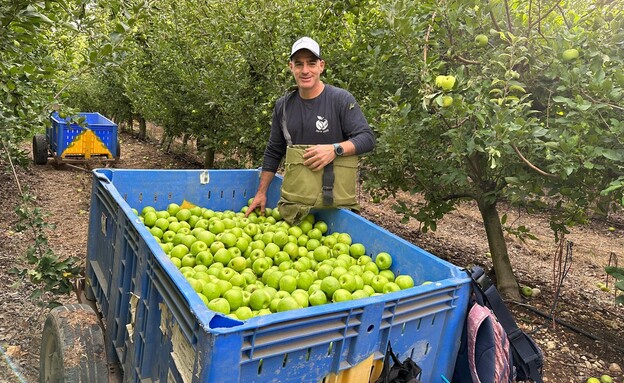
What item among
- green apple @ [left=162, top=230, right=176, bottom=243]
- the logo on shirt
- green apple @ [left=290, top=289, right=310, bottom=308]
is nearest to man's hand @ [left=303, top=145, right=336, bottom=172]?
the logo on shirt

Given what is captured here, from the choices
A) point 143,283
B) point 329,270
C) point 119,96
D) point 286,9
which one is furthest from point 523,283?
point 119,96

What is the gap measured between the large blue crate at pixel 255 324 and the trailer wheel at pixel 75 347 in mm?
104

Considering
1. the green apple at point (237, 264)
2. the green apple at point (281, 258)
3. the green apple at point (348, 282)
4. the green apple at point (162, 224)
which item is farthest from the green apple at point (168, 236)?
the green apple at point (348, 282)

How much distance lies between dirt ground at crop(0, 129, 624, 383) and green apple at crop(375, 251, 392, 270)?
182cm

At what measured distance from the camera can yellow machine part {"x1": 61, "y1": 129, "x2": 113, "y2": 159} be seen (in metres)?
11.0

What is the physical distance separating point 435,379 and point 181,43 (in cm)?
816

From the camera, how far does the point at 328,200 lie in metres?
3.42

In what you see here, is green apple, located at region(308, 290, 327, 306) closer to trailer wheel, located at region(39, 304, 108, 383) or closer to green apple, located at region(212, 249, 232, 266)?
green apple, located at region(212, 249, 232, 266)

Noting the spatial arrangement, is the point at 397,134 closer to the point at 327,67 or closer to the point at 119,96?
the point at 327,67

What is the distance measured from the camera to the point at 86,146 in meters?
11.1

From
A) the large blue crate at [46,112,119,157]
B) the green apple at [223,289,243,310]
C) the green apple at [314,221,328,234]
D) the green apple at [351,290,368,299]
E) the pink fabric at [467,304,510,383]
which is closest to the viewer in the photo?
the pink fabric at [467,304,510,383]

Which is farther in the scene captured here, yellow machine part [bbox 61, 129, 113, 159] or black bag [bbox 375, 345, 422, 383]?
yellow machine part [bbox 61, 129, 113, 159]

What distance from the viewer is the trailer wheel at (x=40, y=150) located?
1116cm

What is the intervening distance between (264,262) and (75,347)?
3.47ft
